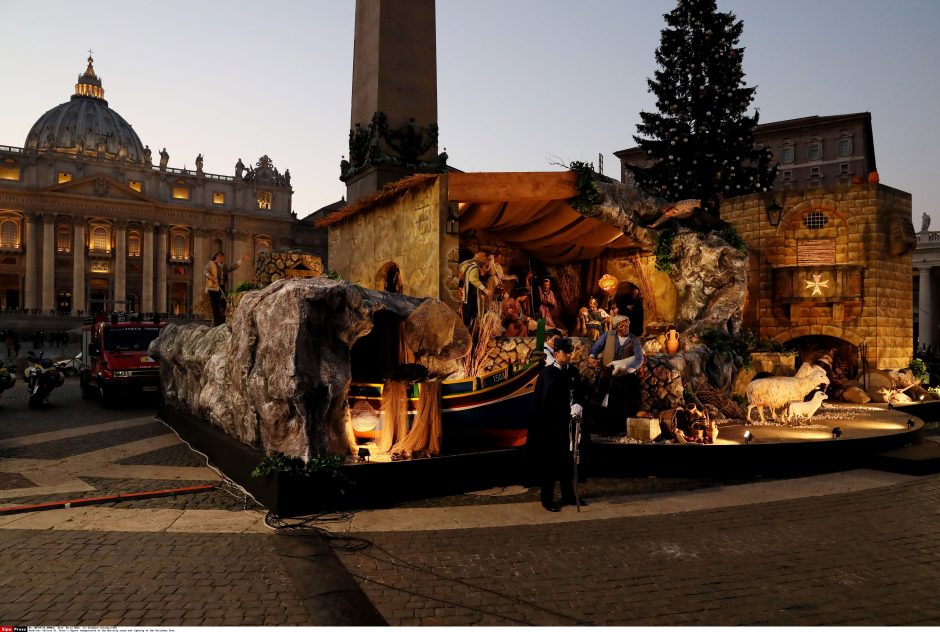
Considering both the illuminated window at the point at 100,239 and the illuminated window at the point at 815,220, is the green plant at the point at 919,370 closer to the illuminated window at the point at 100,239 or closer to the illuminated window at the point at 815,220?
the illuminated window at the point at 815,220

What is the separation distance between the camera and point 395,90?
14711 millimetres

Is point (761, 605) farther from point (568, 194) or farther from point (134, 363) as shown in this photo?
point (134, 363)

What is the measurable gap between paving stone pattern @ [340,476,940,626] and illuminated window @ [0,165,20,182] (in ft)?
289

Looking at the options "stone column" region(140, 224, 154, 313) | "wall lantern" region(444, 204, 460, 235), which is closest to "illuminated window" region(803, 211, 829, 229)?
"wall lantern" region(444, 204, 460, 235)

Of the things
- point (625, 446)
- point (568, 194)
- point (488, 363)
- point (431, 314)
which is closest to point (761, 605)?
point (625, 446)

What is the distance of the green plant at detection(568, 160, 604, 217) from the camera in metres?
13.7

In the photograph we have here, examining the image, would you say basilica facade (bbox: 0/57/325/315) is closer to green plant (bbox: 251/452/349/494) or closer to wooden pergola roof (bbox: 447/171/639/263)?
wooden pergola roof (bbox: 447/171/639/263)

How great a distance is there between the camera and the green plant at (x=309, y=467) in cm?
728

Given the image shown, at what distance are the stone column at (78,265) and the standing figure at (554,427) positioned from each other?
81.6 meters

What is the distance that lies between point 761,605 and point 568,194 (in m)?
10.2

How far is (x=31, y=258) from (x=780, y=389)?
83002 millimetres

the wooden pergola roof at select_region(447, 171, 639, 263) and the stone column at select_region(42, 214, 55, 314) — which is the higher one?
the stone column at select_region(42, 214, 55, 314)

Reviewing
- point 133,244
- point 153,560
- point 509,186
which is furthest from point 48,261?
point 153,560

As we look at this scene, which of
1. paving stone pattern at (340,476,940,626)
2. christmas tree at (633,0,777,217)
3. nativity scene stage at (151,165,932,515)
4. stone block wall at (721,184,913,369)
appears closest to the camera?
paving stone pattern at (340,476,940,626)
